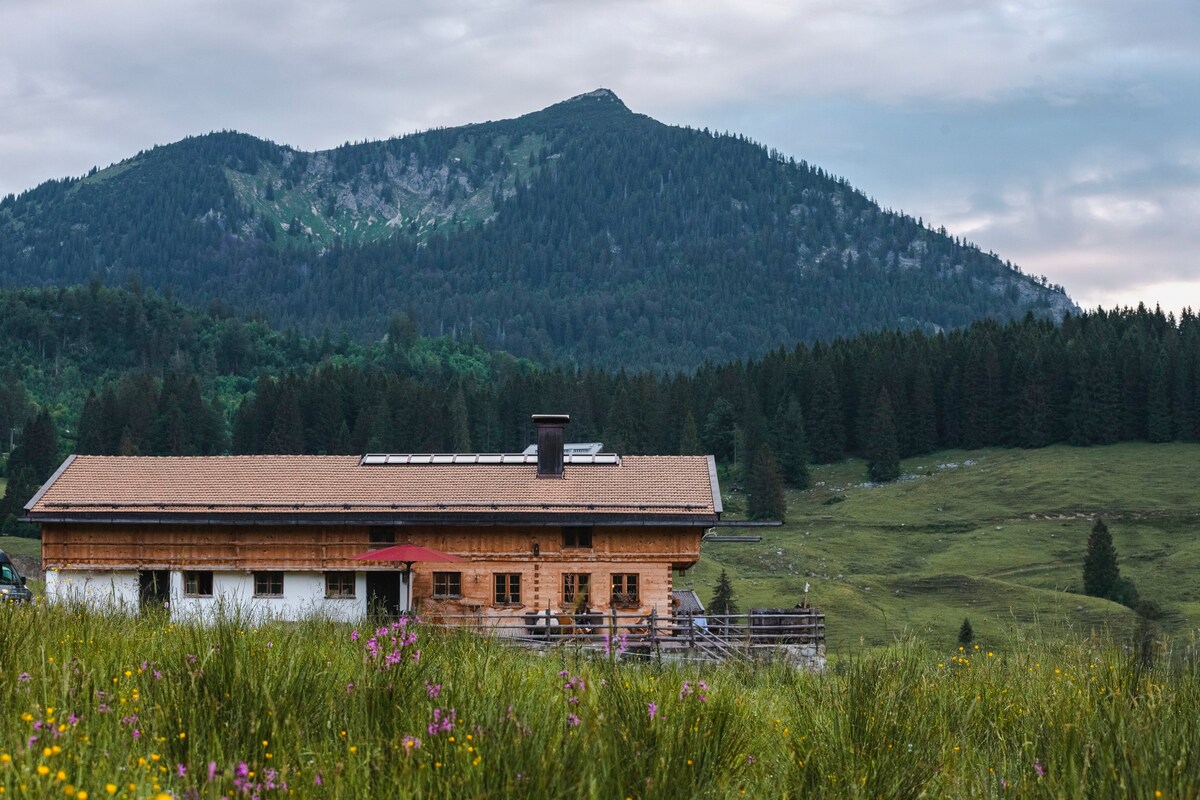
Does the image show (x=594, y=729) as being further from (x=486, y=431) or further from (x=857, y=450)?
(x=486, y=431)

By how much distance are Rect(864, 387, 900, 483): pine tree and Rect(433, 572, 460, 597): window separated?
92870mm

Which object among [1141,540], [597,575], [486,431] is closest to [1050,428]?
[1141,540]

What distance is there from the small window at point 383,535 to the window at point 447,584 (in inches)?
62.3

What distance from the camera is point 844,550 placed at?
90062 millimetres

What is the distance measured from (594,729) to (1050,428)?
127821 mm

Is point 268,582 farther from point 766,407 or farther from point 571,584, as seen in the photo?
point 766,407

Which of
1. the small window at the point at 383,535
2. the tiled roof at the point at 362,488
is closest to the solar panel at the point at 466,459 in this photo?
the tiled roof at the point at 362,488

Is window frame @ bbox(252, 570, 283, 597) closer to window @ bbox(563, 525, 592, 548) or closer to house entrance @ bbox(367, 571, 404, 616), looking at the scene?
house entrance @ bbox(367, 571, 404, 616)

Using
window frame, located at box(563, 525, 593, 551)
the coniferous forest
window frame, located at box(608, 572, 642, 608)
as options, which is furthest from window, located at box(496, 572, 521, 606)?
the coniferous forest

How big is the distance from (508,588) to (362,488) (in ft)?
17.3

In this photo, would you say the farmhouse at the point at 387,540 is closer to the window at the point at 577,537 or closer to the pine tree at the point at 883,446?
the window at the point at 577,537

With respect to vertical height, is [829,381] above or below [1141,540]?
above

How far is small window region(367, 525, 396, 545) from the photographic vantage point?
37.2 meters

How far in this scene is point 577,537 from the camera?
37.1 metres
